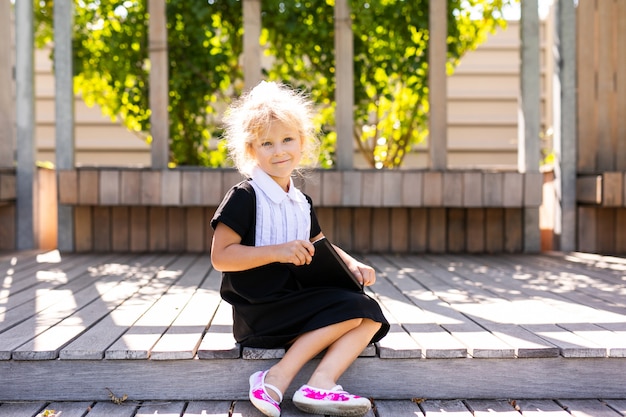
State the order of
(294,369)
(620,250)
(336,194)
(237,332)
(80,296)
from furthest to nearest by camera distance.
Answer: (620,250) < (336,194) < (80,296) < (237,332) < (294,369)

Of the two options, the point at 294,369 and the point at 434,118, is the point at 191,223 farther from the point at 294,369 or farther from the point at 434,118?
the point at 294,369

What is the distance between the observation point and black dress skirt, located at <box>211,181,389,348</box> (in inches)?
82.5

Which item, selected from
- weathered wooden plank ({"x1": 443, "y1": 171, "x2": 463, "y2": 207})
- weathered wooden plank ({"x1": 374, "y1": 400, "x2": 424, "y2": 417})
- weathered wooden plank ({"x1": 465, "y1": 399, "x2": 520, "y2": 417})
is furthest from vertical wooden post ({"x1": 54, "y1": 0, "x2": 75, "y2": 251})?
weathered wooden plank ({"x1": 465, "y1": 399, "x2": 520, "y2": 417})

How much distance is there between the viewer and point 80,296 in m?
3.04

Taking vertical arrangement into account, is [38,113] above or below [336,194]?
above

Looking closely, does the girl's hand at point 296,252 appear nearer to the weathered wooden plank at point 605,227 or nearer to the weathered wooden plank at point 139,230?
the weathered wooden plank at point 139,230

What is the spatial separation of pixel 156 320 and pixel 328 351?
76 cm

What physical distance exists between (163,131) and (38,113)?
259cm

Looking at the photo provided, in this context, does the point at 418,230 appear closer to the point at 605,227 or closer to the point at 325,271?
the point at 605,227

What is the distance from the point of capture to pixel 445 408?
2066 mm

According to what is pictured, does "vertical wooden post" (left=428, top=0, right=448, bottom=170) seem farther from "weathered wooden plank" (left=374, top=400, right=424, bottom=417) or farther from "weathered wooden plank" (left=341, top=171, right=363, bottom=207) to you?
"weathered wooden plank" (left=374, top=400, right=424, bottom=417)

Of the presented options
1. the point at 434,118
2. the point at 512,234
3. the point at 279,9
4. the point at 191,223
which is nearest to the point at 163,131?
the point at 191,223

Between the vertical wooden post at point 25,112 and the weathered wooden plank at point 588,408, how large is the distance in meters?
3.93

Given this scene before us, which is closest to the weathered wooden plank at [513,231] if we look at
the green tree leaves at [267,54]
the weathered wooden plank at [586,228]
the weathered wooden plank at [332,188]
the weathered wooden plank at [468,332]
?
the weathered wooden plank at [586,228]
